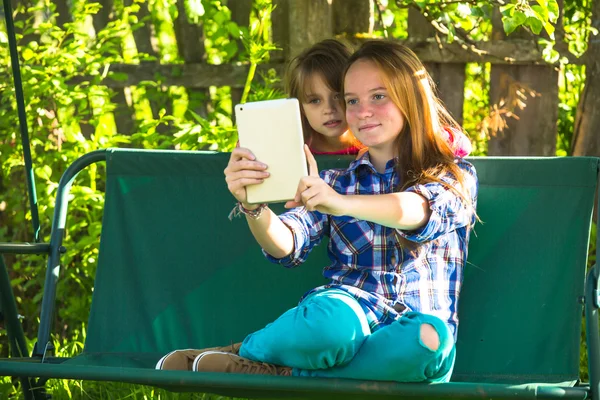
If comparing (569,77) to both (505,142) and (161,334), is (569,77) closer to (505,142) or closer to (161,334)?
(505,142)

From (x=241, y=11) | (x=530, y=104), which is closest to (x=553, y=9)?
(x=530, y=104)

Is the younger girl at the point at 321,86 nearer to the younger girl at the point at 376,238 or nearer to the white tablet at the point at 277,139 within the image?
the younger girl at the point at 376,238

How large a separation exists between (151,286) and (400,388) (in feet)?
3.43

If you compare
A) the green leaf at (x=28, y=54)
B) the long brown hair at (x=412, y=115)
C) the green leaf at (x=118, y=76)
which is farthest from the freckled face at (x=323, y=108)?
the green leaf at (x=28, y=54)

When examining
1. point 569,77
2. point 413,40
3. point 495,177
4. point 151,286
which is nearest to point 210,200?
point 151,286

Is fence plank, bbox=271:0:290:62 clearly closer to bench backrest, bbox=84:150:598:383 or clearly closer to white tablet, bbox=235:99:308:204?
bench backrest, bbox=84:150:598:383

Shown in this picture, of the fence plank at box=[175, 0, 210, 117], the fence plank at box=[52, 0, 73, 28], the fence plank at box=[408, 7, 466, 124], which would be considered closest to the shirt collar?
the fence plank at box=[408, 7, 466, 124]

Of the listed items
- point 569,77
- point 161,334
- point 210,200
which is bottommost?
point 161,334

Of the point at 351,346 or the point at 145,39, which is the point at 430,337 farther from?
the point at 145,39

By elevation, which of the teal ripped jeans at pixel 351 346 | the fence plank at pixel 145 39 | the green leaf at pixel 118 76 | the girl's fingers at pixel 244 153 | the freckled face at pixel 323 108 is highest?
the fence plank at pixel 145 39

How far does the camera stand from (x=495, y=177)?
103 inches

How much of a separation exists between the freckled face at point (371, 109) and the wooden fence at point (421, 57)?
1237 millimetres

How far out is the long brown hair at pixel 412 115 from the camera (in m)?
2.35

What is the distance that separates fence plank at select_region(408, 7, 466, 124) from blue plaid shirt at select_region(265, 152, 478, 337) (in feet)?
4.36
